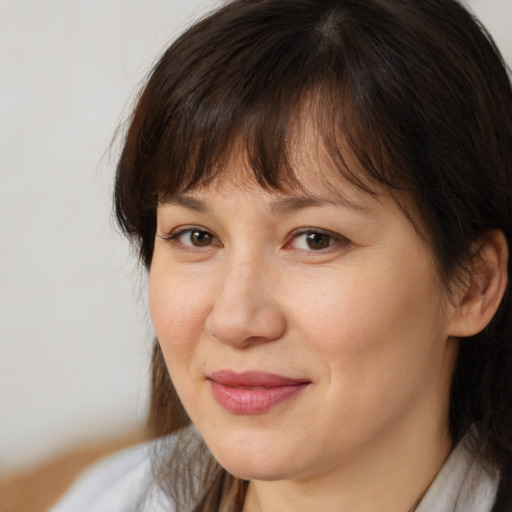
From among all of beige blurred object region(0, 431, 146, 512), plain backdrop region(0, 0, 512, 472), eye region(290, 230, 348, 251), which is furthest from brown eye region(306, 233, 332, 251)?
beige blurred object region(0, 431, 146, 512)

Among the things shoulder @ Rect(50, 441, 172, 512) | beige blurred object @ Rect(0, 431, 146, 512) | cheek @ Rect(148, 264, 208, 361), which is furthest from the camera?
beige blurred object @ Rect(0, 431, 146, 512)

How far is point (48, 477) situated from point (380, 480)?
0.76 m

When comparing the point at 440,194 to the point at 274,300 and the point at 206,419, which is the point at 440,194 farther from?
the point at 206,419

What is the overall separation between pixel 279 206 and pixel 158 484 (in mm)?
659

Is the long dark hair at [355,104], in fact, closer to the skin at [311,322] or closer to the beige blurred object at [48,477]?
the skin at [311,322]

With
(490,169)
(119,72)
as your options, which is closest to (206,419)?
(490,169)

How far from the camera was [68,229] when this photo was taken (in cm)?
169

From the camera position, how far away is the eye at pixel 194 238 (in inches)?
47.1

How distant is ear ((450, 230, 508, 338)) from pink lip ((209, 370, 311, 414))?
23 cm

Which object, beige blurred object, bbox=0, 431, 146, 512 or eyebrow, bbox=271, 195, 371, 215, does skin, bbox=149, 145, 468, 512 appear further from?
beige blurred object, bbox=0, 431, 146, 512

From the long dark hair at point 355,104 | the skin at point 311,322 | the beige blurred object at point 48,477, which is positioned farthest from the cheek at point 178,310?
the beige blurred object at point 48,477

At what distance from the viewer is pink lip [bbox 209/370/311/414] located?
1.13 m

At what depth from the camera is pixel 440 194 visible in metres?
1.13

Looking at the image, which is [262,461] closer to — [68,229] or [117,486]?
[117,486]
